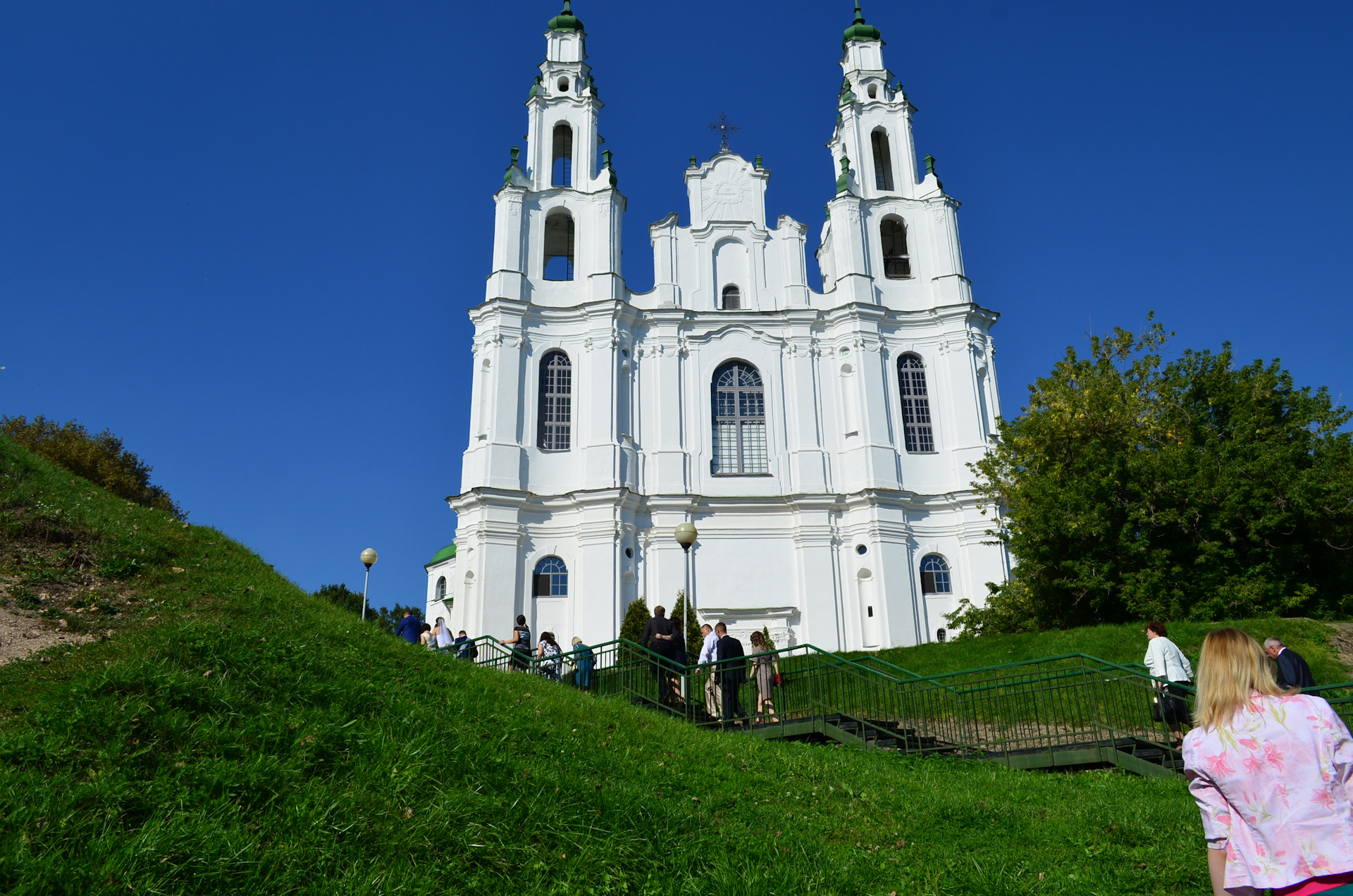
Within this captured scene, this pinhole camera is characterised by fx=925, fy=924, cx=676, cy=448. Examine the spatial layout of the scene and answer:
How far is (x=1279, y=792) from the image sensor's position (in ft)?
10.7

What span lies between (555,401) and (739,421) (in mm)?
6255

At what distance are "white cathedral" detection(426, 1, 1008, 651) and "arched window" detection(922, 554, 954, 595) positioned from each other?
0.07 metres

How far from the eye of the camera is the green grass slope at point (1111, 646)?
17.2 metres

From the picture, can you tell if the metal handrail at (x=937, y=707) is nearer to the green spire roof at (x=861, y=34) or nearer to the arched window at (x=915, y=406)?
the arched window at (x=915, y=406)

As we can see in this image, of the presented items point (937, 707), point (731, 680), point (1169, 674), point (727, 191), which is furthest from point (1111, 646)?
point (727, 191)

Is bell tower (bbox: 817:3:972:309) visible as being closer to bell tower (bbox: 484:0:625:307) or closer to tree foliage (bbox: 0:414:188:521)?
bell tower (bbox: 484:0:625:307)

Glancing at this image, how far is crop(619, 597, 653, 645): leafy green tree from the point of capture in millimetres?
25172

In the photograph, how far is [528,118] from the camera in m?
35.1

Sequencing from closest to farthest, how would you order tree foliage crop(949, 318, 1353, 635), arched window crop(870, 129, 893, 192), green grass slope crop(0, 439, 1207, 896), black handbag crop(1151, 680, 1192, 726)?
green grass slope crop(0, 439, 1207, 896), black handbag crop(1151, 680, 1192, 726), tree foliage crop(949, 318, 1353, 635), arched window crop(870, 129, 893, 192)

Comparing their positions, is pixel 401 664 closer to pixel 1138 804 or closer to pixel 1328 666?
pixel 1138 804

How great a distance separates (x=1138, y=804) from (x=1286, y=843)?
563 cm

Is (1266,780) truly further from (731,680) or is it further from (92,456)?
(92,456)

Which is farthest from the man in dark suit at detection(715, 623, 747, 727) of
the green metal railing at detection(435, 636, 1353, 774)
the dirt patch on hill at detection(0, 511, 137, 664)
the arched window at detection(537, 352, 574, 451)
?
the arched window at detection(537, 352, 574, 451)

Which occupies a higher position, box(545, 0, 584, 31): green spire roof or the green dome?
box(545, 0, 584, 31): green spire roof
